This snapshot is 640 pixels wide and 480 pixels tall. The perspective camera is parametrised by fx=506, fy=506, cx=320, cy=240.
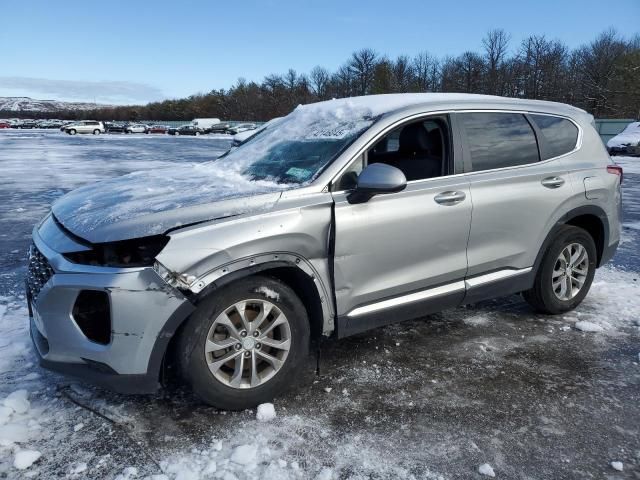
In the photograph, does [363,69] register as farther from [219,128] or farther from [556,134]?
[556,134]

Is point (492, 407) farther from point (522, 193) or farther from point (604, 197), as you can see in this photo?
point (604, 197)

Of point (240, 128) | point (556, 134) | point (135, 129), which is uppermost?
point (240, 128)

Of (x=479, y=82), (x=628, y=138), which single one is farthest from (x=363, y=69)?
(x=628, y=138)

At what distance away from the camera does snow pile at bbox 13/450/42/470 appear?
2.42m

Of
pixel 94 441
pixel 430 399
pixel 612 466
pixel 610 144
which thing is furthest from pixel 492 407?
pixel 610 144

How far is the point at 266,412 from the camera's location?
2.90m

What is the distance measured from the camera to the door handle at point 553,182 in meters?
3.99

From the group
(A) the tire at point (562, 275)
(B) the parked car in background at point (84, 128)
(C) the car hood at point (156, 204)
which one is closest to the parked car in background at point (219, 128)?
(B) the parked car in background at point (84, 128)

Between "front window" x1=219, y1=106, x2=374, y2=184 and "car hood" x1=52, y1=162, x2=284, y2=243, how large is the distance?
177 mm

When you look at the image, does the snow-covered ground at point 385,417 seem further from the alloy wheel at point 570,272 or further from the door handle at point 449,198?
the door handle at point 449,198

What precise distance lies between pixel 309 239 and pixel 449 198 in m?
1.11

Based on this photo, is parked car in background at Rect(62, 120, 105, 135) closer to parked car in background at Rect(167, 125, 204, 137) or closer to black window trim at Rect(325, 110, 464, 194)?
parked car in background at Rect(167, 125, 204, 137)

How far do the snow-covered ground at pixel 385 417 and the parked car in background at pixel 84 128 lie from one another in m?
59.3

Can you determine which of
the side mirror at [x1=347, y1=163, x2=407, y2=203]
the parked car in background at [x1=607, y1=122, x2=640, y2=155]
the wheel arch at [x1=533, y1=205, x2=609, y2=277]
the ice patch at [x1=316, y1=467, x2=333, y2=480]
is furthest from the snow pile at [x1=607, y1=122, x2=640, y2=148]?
the ice patch at [x1=316, y1=467, x2=333, y2=480]
